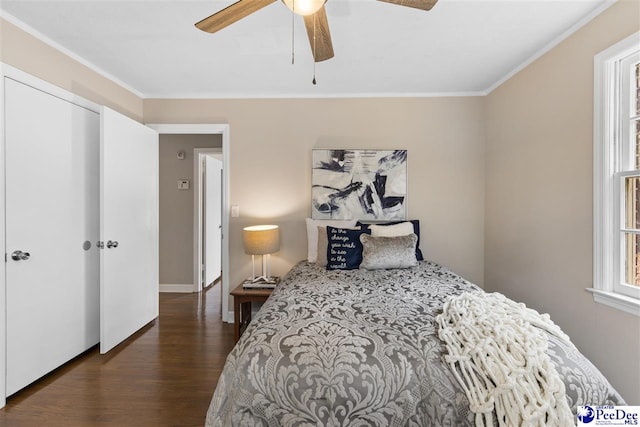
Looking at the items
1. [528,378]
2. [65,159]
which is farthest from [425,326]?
[65,159]

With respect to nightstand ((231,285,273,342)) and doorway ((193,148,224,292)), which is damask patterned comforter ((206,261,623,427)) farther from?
doorway ((193,148,224,292))

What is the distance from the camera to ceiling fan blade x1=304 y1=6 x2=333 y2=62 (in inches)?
57.8

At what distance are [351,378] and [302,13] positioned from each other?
4.95 feet

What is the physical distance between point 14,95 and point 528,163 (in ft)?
12.4

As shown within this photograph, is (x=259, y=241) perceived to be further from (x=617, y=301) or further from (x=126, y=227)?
(x=617, y=301)

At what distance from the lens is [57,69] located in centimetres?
236

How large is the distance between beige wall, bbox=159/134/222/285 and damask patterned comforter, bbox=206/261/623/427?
11.3 ft

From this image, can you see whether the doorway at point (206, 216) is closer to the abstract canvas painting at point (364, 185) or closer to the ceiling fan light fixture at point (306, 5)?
the abstract canvas painting at point (364, 185)

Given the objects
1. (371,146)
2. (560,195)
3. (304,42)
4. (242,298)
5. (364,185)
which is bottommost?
(242,298)

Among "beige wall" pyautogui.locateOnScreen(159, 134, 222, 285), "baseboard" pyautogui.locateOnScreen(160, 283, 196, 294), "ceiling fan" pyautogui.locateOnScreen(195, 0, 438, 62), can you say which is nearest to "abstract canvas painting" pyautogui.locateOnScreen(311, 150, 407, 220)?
"ceiling fan" pyautogui.locateOnScreen(195, 0, 438, 62)

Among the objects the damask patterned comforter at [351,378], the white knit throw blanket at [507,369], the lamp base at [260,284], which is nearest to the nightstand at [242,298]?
the lamp base at [260,284]

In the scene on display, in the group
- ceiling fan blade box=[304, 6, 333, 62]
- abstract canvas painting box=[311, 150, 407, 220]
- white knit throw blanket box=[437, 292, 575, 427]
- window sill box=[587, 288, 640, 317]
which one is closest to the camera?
white knit throw blanket box=[437, 292, 575, 427]

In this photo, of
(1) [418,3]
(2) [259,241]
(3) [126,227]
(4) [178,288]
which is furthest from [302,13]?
(4) [178,288]

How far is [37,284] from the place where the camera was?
7.01 ft
